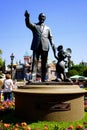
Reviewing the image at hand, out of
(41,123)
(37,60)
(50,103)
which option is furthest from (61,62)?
(41,123)

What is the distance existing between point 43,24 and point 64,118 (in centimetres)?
309

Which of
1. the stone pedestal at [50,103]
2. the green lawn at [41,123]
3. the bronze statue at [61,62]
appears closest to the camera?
the green lawn at [41,123]

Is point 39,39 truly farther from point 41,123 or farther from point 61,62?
point 41,123

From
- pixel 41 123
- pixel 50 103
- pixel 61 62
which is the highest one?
pixel 61 62

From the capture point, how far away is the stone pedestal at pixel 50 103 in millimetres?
6898

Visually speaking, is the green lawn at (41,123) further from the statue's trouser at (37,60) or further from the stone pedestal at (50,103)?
the statue's trouser at (37,60)

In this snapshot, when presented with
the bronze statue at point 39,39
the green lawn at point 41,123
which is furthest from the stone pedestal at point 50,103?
the bronze statue at point 39,39

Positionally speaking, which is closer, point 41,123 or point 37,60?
point 41,123

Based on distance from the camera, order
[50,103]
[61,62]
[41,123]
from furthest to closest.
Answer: [61,62] → [50,103] → [41,123]

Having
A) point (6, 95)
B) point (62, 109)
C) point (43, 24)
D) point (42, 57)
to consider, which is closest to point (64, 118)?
point (62, 109)

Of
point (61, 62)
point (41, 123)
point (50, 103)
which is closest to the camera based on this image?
point (41, 123)

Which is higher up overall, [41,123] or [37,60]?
[37,60]

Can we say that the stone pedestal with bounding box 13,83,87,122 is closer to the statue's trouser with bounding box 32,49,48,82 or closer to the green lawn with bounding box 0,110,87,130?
the green lawn with bounding box 0,110,87,130

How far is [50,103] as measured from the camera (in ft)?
22.6
